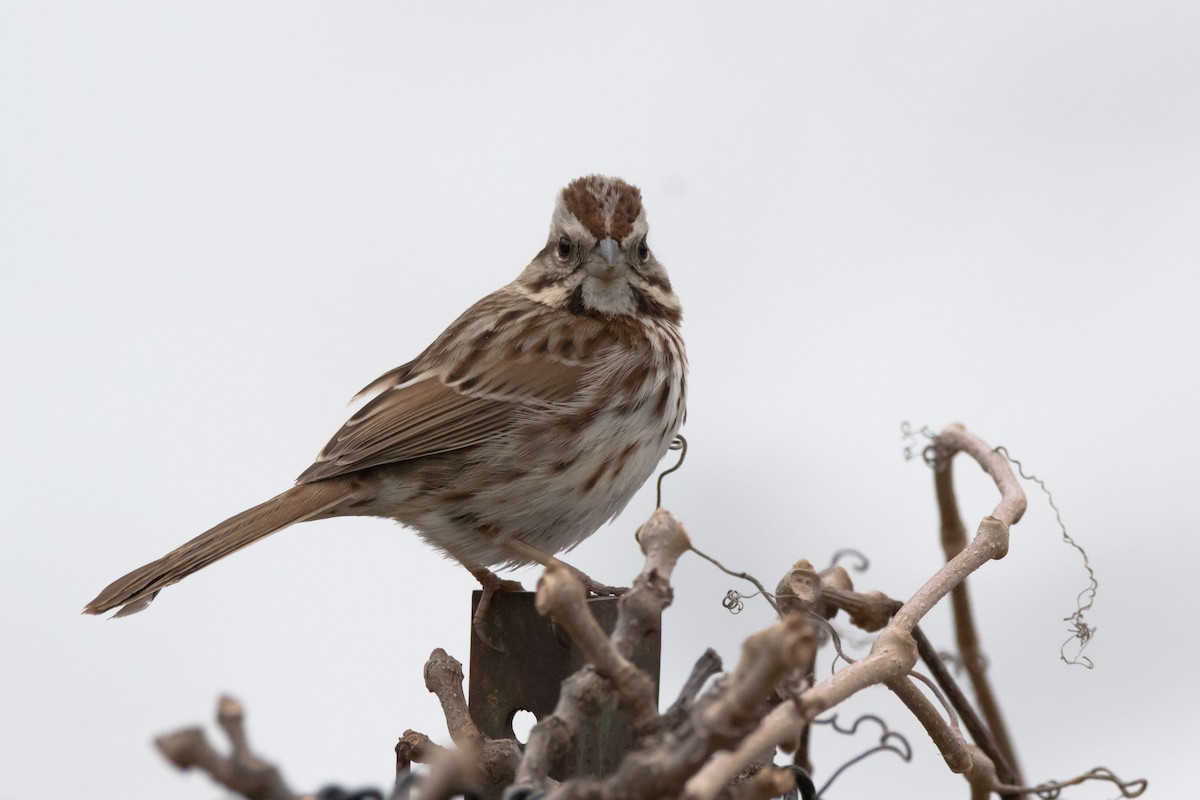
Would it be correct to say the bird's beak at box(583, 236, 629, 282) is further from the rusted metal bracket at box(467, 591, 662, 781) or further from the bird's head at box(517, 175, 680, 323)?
the rusted metal bracket at box(467, 591, 662, 781)

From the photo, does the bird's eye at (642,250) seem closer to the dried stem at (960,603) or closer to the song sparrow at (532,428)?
the song sparrow at (532,428)

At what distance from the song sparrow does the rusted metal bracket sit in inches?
38.8

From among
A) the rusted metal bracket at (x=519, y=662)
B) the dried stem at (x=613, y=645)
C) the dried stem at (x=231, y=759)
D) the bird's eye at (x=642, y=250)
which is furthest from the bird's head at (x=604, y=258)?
the dried stem at (x=231, y=759)

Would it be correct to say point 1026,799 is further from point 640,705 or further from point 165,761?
point 165,761

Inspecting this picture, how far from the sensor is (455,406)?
408cm

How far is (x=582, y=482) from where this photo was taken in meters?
3.89

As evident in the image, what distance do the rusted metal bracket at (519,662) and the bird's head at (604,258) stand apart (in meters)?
1.52

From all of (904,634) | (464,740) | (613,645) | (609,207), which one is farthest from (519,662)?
(609,207)

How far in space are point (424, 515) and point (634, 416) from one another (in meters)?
0.64

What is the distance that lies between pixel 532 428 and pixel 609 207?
27.4 inches

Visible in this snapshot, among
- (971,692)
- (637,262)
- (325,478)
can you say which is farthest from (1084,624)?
(325,478)

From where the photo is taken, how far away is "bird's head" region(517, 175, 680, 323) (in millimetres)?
4156

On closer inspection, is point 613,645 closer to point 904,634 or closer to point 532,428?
point 904,634

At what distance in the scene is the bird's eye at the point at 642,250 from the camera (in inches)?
166
